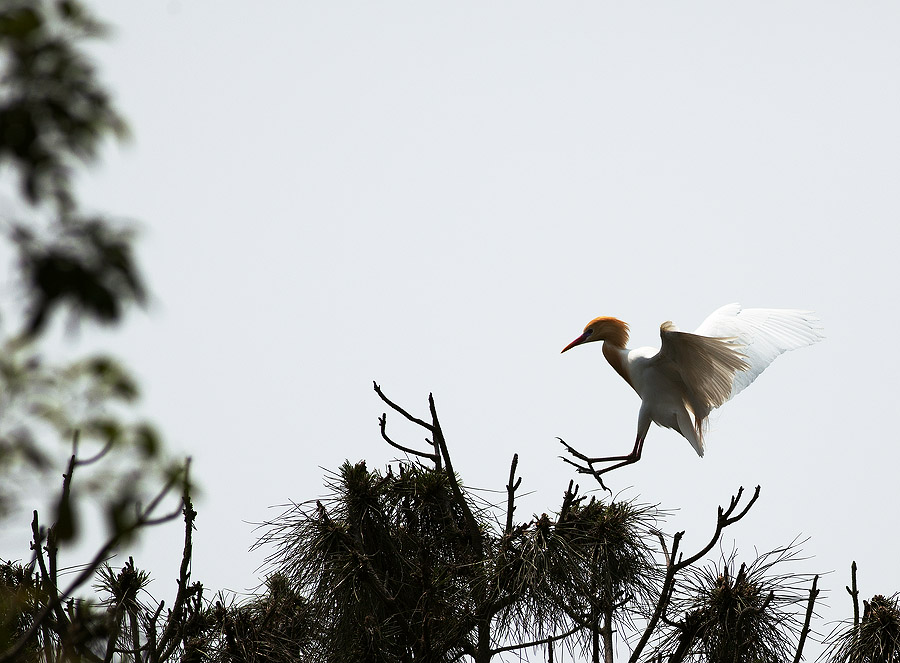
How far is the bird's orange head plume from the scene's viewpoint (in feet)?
19.1

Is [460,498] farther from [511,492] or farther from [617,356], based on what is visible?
[617,356]

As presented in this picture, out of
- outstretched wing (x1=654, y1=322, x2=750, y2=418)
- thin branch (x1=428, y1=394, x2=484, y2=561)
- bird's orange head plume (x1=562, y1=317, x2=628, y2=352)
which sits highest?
bird's orange head plume (x1=562, y1=317, x2=628, y2=352)

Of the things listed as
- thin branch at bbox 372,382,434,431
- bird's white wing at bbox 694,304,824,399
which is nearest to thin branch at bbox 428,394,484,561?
thin branch at bbox 372,382,434,431

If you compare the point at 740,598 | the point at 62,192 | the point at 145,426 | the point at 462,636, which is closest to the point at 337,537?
the point at 462,636

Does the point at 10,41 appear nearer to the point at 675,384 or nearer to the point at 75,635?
the point at 75,635

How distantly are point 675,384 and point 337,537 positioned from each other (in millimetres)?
2230

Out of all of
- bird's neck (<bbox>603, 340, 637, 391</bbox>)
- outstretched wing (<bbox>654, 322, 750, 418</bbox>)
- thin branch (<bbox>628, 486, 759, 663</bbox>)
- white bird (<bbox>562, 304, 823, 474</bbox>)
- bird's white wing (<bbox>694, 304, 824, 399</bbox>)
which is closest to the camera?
thin branch (<bbox>628, 486, 759, 663</bbox>)

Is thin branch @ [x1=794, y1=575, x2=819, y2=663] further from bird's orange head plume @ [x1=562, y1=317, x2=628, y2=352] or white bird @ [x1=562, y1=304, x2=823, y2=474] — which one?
bird's orange head plume @ [x1=562, y1=317, x2=628, y2=352]

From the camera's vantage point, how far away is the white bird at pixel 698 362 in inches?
192

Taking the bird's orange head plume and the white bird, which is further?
the bird's orange head plume

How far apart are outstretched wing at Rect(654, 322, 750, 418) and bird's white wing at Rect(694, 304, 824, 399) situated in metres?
0.12

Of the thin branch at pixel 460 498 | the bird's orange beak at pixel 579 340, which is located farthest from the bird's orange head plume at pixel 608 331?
the thin branch at pixel 460 498

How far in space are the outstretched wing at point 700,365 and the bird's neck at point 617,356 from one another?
0.47m

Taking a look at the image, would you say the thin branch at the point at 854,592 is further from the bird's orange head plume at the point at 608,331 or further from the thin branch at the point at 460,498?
the bird's orange head plume at the point at 608,331
